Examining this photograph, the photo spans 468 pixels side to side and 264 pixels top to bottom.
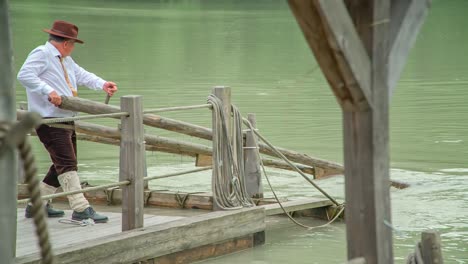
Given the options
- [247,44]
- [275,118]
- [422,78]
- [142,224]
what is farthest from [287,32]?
[142,224]

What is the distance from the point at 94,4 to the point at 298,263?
5615 cm

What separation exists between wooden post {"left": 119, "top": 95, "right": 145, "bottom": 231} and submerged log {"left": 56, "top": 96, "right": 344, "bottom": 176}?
39 centimetres

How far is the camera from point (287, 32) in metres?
39.0

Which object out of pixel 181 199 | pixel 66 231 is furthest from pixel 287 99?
pixel 66 231

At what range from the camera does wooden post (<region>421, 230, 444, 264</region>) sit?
5.97 m

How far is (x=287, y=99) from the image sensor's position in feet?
64.6

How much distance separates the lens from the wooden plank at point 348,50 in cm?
538

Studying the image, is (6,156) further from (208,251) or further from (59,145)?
(208,251)

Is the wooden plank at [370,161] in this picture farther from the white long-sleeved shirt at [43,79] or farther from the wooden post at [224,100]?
the wooden post at [224,100]

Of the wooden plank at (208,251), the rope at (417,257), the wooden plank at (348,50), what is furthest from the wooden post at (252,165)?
the wooden plank at (348,50)

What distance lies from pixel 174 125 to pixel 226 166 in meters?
0.62

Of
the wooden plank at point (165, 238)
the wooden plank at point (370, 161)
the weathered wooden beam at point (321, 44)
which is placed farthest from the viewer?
the wooden plank at point (165, 238)

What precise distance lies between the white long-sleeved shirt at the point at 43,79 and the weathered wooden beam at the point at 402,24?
108 inches

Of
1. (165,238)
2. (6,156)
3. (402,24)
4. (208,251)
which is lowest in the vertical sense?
(208,251)
